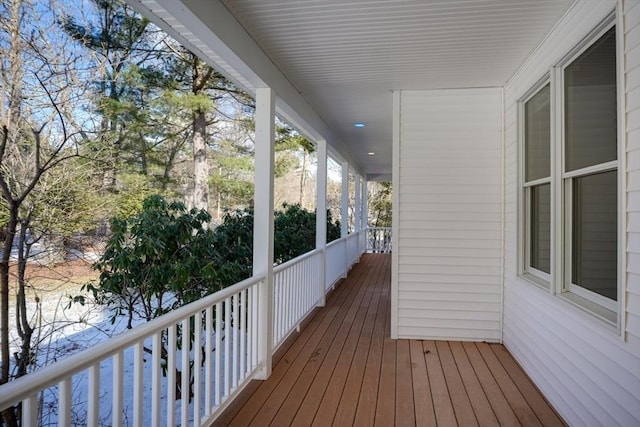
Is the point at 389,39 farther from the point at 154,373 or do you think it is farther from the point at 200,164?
the point at 200,164

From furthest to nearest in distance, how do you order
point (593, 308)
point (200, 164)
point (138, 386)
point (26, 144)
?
point (200, 164)
point (26, 144)
point (593, 308)
point (138, 386)

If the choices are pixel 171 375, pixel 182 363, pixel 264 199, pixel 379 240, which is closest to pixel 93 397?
pixel 171 375

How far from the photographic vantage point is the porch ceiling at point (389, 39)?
2.30 m

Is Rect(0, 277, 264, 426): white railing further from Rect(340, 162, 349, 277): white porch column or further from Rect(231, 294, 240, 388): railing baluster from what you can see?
Rect(340, 162, 349, 277): white porch column

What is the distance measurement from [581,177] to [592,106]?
42cm

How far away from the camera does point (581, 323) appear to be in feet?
7.20

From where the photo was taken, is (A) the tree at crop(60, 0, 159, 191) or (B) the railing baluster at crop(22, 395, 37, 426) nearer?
(B) the railing baluster at crop(22, 395, 37, 426)

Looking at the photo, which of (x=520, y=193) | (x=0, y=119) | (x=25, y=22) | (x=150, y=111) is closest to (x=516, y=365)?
(x=520, y=193)

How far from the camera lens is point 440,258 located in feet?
12.8

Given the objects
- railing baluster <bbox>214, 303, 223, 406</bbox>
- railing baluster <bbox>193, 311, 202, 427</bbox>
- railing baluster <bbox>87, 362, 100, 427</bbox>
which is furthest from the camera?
railing baluster <bbox>214, 303, 223, 406</bbox>

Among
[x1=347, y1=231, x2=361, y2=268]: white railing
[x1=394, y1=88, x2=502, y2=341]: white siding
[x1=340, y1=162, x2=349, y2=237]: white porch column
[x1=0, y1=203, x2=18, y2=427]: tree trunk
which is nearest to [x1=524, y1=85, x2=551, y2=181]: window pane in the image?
[x1=394, y1=88, x2=502, y2=341]: white siding

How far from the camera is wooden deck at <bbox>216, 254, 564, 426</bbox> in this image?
2455 mm

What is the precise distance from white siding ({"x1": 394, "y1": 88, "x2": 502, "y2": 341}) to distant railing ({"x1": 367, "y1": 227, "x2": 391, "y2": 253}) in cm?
857

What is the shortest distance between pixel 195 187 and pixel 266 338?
493 cm
